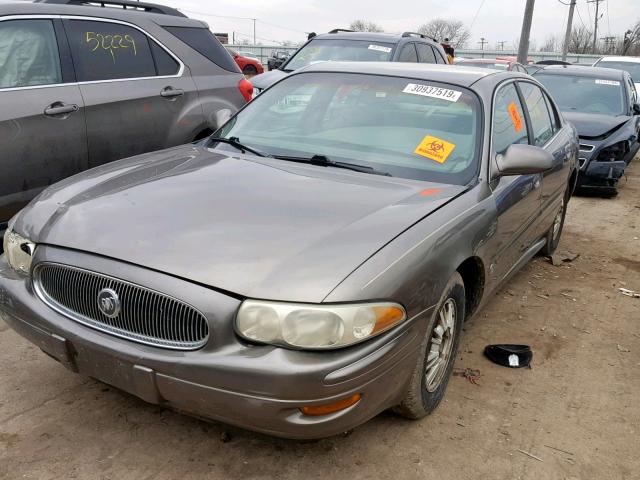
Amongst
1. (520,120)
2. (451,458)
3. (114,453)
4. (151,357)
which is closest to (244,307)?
(151,357)

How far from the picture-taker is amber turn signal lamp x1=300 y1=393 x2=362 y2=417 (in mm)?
2203

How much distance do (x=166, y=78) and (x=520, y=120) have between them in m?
2.96

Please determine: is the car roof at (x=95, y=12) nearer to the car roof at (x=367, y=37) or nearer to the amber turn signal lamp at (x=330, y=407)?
the car roof at (x=367, y=37)

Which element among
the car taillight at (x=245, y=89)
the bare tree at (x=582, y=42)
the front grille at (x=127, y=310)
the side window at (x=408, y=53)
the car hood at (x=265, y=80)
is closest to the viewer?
the front grille at (x=127, y=310)

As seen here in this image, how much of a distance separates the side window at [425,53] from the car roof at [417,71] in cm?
548

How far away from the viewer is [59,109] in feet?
14.6

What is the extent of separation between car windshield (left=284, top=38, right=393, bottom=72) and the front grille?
6525 mm

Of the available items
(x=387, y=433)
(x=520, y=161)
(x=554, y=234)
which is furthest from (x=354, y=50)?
(x=387, y=433)

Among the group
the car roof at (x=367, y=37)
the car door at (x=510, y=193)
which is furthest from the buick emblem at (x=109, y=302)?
the car roof at (x=367, y=37)

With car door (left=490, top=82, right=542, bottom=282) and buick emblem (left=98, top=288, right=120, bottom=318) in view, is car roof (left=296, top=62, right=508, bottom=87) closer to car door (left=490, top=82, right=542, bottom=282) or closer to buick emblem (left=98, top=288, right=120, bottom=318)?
car door (left=490, top=82, right=542, bottom=282)

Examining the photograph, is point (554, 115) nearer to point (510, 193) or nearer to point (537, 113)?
point (537, 113)

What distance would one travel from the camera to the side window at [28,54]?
425 cm

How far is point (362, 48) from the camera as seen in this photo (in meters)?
8.75

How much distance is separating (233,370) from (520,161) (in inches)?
78.4
